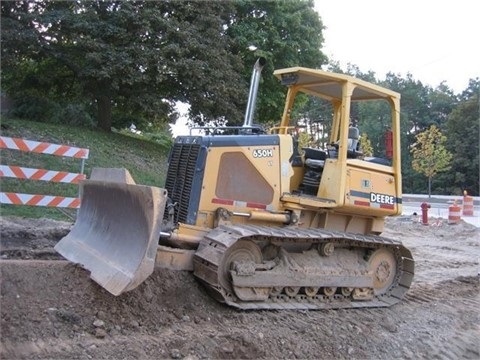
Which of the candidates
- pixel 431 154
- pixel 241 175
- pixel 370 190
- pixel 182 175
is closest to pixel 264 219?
pixel 241 175

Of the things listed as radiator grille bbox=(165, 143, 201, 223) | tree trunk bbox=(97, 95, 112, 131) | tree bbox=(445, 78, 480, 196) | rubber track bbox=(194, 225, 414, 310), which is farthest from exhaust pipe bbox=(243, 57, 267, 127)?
tree bbox=(445, 78, 480, 196)

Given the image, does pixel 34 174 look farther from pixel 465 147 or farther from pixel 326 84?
pixel 465 147

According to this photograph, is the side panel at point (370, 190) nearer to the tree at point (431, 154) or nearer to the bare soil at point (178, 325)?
the bare soil at point (178, 325)

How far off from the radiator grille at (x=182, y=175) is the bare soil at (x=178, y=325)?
796 mm

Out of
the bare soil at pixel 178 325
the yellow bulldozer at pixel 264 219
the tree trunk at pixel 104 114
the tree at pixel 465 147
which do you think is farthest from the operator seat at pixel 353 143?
the tree at pixel 465 147

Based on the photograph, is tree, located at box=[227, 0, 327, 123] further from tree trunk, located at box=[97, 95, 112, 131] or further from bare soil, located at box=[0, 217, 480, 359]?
bare soil, located at box=[0, 217, 480, 359]

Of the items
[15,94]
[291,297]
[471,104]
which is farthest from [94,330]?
[471,104]

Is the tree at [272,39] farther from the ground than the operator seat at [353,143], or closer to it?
farther from the ground

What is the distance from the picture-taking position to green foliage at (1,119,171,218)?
10914 mm

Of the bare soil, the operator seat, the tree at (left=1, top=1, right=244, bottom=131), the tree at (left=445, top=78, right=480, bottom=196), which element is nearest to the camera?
the bare soil

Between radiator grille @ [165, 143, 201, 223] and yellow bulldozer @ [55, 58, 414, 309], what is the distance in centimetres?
1

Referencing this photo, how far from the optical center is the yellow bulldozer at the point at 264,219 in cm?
538

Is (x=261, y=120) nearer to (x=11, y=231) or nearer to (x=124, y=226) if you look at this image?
(x=11, y=231)

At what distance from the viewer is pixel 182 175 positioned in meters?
6.14
